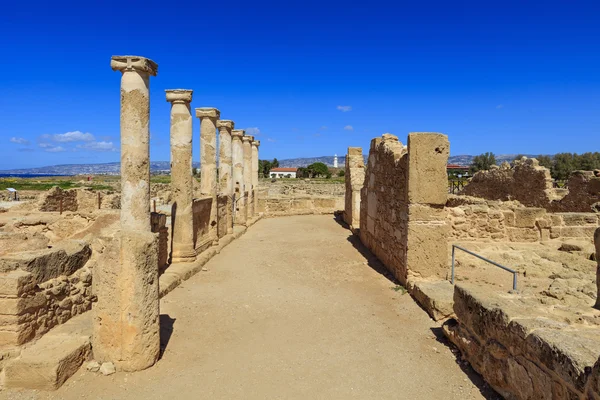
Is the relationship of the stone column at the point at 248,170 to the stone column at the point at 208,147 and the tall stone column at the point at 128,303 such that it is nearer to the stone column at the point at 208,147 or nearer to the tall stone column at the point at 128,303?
the stone column at the point at 208,147

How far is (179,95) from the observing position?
9.40m

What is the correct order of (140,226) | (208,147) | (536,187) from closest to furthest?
1. (140,226)
2. (208,147)
3. (536,187)

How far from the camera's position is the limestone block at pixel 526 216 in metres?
10.0

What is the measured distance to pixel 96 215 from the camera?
31.1 feet

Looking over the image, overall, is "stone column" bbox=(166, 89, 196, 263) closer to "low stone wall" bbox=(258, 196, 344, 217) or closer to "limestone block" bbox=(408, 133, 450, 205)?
"limestone block" bbox=(408, 133, 450, 205)

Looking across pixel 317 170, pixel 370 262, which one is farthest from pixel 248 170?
pixel 317 170

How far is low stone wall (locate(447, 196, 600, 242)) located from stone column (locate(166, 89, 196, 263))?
20.9 ft

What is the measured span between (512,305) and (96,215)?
8.89 m

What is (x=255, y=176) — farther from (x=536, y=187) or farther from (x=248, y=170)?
(x=536, y=187)

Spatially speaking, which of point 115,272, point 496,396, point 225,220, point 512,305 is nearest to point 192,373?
point 115,272

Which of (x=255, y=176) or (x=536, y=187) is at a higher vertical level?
(x=255, y=176)

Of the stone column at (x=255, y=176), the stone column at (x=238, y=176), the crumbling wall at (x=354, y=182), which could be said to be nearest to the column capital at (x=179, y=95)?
the stone column at (x=238, y=176)

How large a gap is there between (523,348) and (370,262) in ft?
21.3

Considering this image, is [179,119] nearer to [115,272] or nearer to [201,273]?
[201,273]
